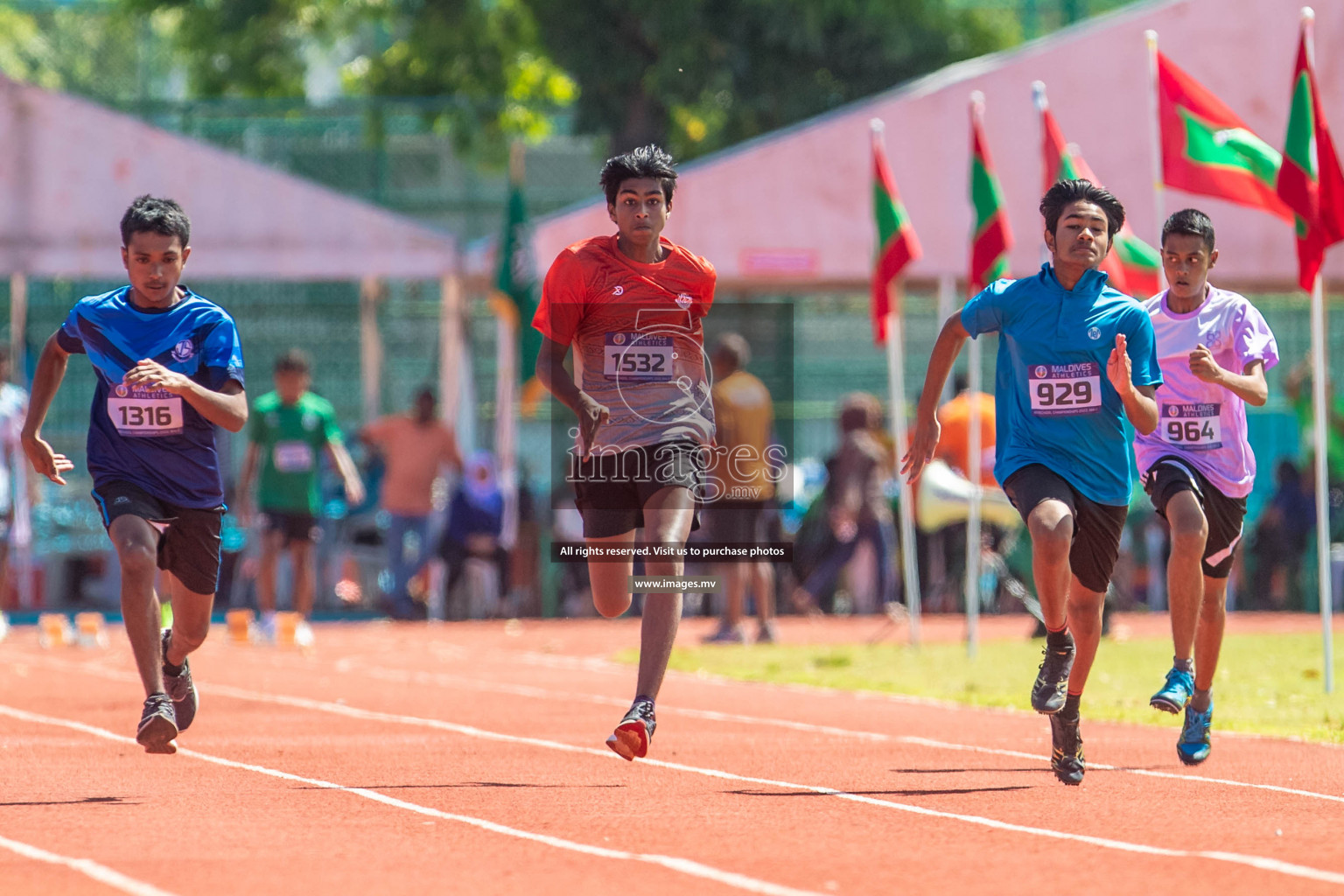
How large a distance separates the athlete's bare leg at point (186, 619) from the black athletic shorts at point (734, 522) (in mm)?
9009

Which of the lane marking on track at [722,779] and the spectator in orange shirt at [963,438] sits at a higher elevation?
the spectator in orange shirt at [963,438]

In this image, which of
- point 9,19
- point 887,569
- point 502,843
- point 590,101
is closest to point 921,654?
point 887,569

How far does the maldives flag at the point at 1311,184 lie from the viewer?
12102 millimetres

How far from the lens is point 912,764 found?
875 cm

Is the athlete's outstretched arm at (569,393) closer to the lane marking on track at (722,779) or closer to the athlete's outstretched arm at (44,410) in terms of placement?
the lane marking on track at (722,779)

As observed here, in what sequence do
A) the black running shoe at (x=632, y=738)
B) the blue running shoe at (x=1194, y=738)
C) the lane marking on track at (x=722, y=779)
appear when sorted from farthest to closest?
the blue running shoe at (x=1194, y=738) → the black running shoe at (x=632, y=738) → the lane marking on track at (x=722, y=779)

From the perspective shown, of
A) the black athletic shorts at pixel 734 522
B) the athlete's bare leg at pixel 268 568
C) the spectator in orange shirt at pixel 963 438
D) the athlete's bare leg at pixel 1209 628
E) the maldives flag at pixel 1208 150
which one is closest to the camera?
the athlete's bare leg at pixel 1209 628

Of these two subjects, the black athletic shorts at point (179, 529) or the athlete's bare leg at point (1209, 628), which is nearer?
the black athletic shorts at point (179, 529)

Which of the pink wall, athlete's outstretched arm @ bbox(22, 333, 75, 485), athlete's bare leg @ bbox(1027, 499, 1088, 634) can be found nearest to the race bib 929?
athlete's bare leg @ bbox(1027, 499, 1088, 634)

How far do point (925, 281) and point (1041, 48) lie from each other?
9.06 feet

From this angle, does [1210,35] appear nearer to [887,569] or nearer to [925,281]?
[925,281]

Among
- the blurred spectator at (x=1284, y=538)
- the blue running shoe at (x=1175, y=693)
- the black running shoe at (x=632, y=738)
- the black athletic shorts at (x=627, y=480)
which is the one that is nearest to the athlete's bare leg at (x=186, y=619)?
the black athletic shorts at (x=627, y=480)

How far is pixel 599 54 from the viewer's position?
27.0 metres

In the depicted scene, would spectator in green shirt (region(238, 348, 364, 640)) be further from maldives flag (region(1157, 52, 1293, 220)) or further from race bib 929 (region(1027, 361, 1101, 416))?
race bib 929 (region(1027, 361, 1101, 416))
